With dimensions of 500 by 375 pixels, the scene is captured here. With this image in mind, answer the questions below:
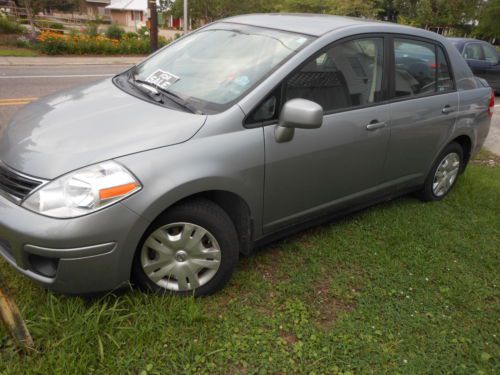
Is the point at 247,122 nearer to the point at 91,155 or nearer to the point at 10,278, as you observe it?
the point at 91,155

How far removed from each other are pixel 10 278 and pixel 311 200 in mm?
2002

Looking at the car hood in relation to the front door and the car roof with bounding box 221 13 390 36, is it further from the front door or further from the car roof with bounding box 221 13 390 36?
the car roof with bounding box 221 13 390 36

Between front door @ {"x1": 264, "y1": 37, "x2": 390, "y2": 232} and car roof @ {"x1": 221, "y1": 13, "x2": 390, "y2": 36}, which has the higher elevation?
car roof @ {"x1": 221, "y1": 13, "x2": 390, "y2": 36}

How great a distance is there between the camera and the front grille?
213cm

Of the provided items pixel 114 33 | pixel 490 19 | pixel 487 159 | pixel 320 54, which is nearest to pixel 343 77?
pixel 320 54

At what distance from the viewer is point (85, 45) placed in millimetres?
15898

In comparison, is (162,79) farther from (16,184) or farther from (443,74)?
(443,74)

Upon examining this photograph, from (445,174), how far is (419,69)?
119 cm

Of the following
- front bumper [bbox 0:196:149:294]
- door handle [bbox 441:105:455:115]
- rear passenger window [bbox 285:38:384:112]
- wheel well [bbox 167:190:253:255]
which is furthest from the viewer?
door handle [bbox 441:105:455:115]

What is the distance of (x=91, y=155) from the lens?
7.20ft

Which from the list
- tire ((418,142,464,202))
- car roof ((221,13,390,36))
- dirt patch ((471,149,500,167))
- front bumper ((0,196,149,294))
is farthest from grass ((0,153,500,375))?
dirt patch ((471,149,500,167))

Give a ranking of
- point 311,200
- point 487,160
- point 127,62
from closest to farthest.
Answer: point 311,200
point 487,160
point 127,62

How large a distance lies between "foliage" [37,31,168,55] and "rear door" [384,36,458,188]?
14.7 m

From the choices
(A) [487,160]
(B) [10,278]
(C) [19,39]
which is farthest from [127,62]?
(B) [10,278]
